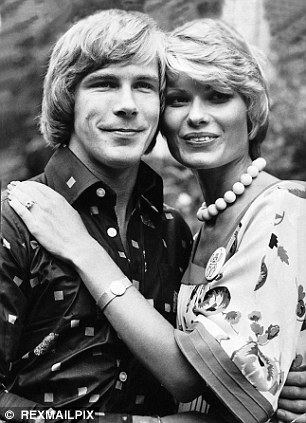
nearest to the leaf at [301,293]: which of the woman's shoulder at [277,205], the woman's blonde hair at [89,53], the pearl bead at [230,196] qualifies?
the woman's shoulder at [277,205]

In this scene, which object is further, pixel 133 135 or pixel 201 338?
pixel 133 135

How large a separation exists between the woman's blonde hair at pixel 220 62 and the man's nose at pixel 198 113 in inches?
1.6

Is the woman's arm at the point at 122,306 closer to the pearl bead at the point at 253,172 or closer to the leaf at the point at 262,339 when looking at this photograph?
the leaf at the point at 262,339

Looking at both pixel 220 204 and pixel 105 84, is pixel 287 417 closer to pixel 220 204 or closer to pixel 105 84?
pixel 220 204

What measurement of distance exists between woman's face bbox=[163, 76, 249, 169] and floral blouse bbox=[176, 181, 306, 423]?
0.14 meters

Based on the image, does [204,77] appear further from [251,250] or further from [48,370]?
[48,370]

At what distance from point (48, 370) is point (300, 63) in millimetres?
815

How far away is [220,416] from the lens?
3.75 ft

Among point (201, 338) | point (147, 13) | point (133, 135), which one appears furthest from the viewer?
point (147, 13)

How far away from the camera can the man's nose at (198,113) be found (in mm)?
1214

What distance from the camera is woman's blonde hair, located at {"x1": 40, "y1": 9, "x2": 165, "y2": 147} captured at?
1.15 m

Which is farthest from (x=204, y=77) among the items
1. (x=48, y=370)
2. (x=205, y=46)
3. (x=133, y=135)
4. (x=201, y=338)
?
(x=48, y=370)

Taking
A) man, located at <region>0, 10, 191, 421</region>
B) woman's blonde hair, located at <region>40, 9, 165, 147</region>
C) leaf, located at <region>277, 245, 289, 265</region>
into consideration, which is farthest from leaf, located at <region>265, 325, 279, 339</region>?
woman's blonde hair, located at <region>40, 9, 165, 147</region>

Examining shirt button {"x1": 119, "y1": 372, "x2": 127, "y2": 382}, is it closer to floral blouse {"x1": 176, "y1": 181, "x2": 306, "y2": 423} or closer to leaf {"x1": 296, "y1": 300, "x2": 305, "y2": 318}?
floral blouse {"x1": 176, "y1": 181, "x2": 306, "y2": 423}
